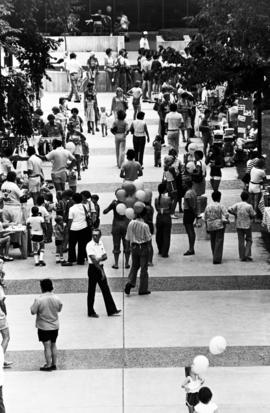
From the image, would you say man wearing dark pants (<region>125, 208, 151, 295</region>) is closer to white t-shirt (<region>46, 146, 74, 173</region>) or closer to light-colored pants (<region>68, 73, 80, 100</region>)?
white t-shirt (<region>46, 146, 74, 173</region>)

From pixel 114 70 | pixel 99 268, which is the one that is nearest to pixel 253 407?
pixel 99 268

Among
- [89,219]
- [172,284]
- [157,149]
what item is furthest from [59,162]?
[172,284]

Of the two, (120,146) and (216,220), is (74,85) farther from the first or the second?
(216,220)

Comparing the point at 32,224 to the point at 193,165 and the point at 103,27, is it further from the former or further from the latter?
the point at 103,27

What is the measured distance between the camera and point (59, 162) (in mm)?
26625

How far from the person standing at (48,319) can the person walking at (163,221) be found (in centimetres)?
573

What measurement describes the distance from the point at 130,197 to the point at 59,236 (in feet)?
4.56

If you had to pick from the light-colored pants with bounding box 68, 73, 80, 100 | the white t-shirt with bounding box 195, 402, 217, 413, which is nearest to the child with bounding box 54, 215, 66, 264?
the white t-shirt with bounding box 195, 402, 217, 413

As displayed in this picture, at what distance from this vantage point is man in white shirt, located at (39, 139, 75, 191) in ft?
86.8

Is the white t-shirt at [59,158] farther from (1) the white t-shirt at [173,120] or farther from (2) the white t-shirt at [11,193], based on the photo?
(1) the white t-shirt at [173,120]

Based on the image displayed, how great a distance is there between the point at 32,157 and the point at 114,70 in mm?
19535

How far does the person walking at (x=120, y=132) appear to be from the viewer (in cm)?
3067

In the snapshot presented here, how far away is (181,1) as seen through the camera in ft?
187

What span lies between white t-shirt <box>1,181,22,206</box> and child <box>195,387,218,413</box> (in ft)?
35.6
